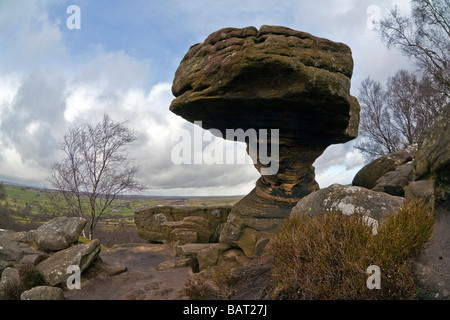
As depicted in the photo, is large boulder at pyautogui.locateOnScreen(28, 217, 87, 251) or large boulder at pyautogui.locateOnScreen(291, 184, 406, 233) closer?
large boulder at pyautogui.locateOnScreen(291, 184, 406, 233)

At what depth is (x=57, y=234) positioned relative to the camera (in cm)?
877

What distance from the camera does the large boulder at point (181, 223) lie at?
13398mm

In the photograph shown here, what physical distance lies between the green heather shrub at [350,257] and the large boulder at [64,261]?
6321 mm

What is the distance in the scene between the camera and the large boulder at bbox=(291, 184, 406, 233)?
5.20 m

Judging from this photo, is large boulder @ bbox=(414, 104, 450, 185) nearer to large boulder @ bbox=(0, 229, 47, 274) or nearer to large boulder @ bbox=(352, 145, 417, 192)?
large boulder @ bbox=(352, 145, 417, 192)

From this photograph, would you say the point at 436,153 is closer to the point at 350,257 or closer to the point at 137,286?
the point at 350,257

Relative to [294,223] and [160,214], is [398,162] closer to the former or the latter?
[294,223]

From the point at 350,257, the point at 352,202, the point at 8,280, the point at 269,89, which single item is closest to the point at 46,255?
the point at 8,280

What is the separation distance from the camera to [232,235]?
10227mm

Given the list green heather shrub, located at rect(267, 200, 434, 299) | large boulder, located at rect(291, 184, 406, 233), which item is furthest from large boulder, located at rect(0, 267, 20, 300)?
large boulder, located at rect(291, 184, 406, 233)

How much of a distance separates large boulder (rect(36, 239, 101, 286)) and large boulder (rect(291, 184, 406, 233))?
22.3ft

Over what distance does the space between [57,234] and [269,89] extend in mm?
8925
